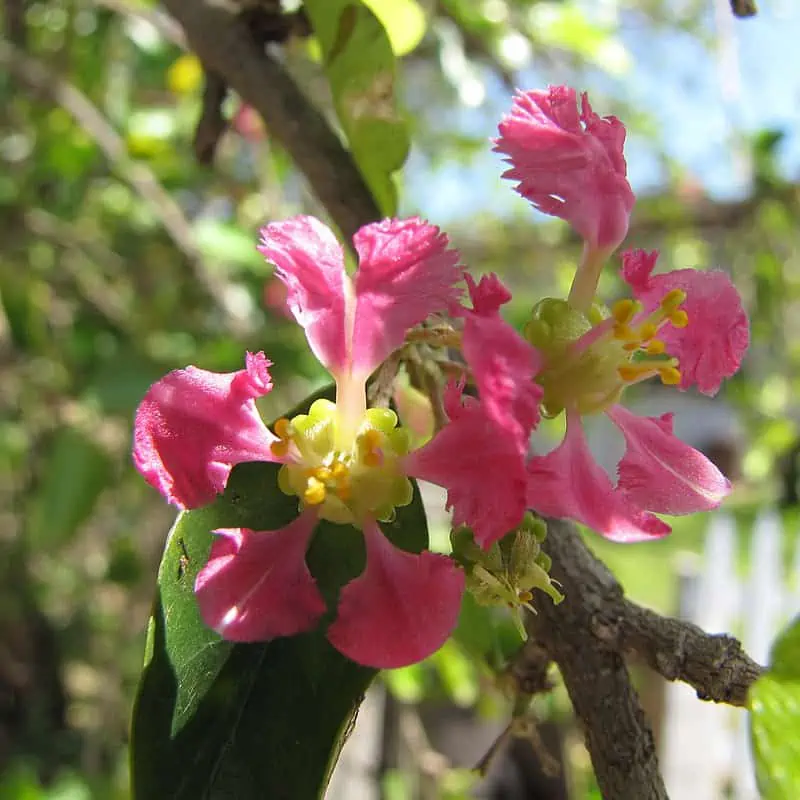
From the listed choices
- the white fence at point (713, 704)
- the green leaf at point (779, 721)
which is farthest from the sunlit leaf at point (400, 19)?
the white fence at point (713, 704)

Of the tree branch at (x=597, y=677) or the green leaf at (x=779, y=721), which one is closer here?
the green leaf at (x=779, y=721)

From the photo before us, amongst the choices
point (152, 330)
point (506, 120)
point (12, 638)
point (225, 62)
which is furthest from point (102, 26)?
point (12, 638)

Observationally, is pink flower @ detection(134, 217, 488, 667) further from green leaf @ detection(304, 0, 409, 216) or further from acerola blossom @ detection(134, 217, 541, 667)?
green leaf @ detection(304, 0, 409, 216)

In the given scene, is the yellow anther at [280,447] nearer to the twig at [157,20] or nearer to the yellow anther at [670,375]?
the yellow anther at [670,375]

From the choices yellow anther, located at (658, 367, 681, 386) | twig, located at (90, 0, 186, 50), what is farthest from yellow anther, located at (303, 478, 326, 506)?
twig, located at (90, 0, 186, 50)

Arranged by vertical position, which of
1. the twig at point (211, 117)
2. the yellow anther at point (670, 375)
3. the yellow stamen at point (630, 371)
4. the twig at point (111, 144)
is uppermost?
the twig at point (211, 117)

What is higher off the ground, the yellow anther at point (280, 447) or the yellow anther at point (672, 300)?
the yellow anther at point (672, 300)

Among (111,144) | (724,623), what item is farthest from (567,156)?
(724,623)
